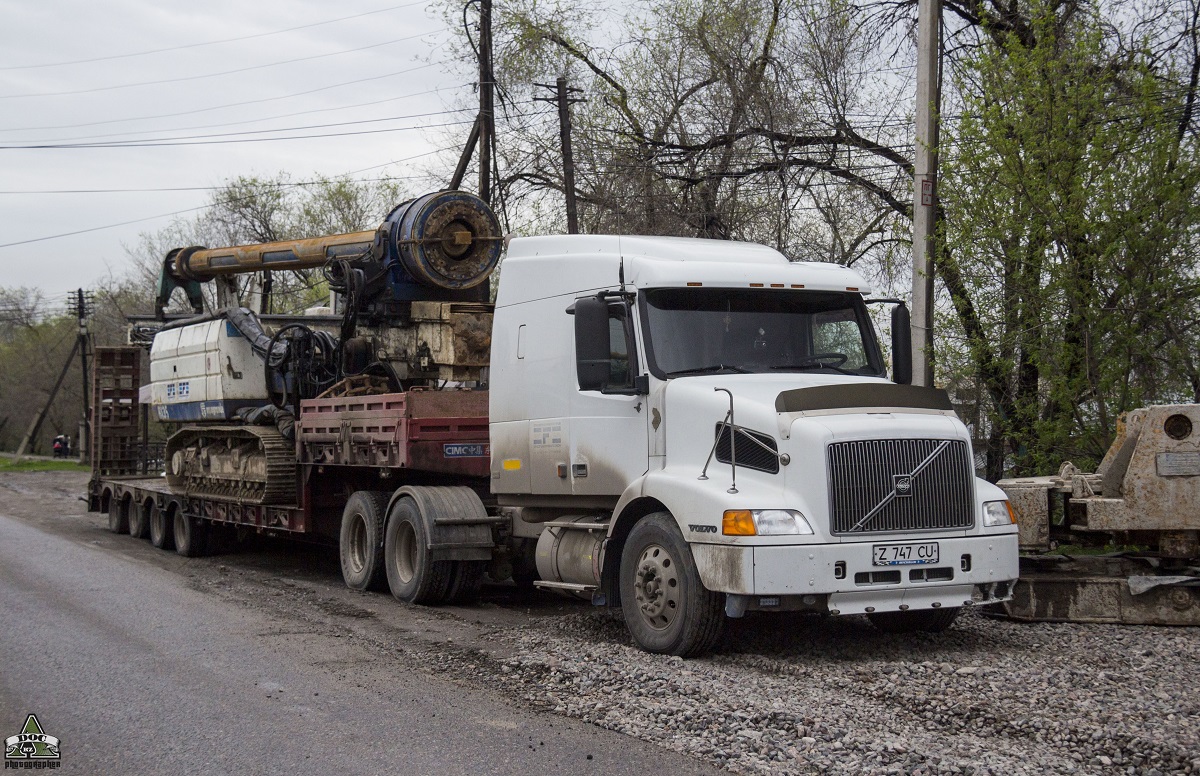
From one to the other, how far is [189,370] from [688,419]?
10417mm

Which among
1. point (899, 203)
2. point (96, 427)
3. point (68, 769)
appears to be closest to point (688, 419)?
point (68, 769)

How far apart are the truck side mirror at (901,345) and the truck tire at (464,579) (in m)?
4.20

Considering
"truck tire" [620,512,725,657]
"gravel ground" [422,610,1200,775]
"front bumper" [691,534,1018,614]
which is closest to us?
"gravel ground" [422,610,1200,775]

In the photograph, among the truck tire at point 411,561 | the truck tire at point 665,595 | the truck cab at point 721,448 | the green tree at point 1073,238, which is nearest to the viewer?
the truck cab at point 721,448

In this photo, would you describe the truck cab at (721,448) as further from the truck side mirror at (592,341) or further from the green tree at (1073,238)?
the green tree at (1073,238)

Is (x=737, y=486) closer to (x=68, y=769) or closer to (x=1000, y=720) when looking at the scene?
(x=1000, y=720)

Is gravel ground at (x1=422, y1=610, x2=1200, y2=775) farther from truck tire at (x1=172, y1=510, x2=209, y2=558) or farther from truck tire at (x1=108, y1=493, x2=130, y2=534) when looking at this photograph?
truck tire at (x1=108, y1=493, x2=130, y2=534)

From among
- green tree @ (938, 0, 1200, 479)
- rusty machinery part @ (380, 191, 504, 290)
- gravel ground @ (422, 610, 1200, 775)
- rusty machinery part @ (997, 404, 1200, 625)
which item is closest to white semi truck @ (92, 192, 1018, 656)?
rusty machinery part @ (380, 191, 504, 290)

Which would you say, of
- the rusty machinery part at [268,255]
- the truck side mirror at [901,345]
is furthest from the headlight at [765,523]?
the rusty machinery part at [268,255]

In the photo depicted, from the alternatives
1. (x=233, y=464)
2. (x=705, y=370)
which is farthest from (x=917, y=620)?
(x=233, y=464)

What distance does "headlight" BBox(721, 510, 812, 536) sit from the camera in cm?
718

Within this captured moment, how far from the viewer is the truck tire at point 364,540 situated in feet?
38.6

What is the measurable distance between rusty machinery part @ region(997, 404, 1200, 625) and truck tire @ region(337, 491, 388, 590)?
6.00 meters

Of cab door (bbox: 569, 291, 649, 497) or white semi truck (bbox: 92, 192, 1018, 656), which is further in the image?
cab door (bbox: 569, 291, 649, 497)
